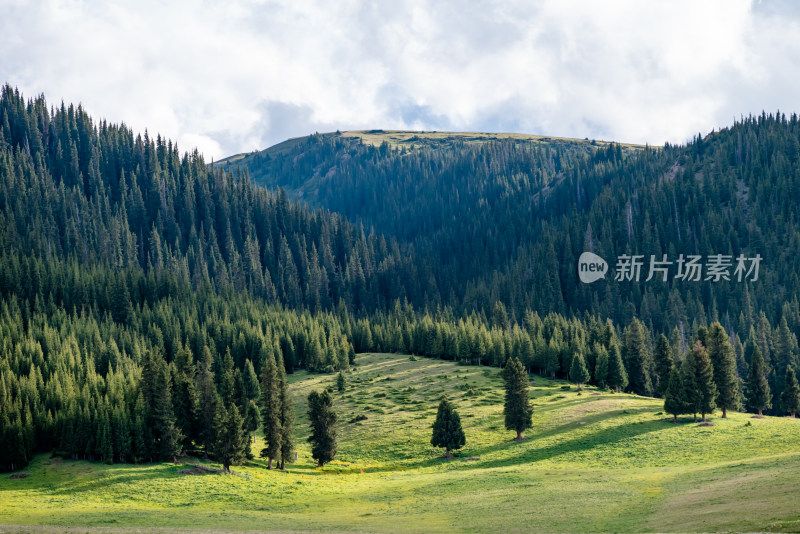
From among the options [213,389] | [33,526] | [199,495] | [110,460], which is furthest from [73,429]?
[33,526]

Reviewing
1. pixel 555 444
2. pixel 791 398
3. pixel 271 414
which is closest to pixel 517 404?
pixel 555 444

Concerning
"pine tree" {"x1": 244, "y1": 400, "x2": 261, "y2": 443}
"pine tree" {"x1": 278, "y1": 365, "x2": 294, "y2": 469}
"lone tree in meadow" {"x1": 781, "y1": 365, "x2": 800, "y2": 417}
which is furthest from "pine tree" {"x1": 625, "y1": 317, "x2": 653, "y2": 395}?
"pine tree" {"x1": 278, "y1": 365, "x2": 294, "y2": 469}

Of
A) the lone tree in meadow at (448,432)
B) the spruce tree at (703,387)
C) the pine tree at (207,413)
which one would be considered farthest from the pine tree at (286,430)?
the spruce tree at (703,387)

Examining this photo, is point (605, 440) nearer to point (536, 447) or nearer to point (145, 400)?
point (536, 447)

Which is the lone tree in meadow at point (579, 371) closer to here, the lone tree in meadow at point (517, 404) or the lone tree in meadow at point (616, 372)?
the lone tree in meadow at point (616, 372)

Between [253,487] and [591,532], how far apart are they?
135ft

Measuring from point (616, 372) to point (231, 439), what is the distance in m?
82.8

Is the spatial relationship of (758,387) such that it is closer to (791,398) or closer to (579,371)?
(791,398)

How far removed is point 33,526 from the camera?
192ft

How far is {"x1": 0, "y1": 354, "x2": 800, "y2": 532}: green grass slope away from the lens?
182 ft

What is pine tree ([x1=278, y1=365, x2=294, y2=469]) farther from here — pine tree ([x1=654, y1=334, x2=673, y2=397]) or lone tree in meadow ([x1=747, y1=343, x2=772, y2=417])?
lone tree in meadow ([x1=747, y1=343, x2=772, y2=417])

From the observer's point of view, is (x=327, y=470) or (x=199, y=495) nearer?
(x=199, y=495)

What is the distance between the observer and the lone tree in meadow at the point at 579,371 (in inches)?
5738

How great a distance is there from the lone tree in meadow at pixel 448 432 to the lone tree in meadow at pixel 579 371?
48.0 m
